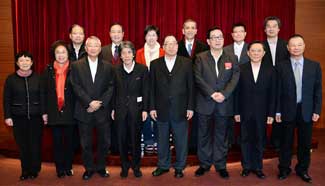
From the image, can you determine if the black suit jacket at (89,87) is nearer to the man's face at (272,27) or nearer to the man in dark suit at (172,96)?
the man in dark suit at (172,96)

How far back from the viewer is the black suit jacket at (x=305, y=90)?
3627 millimetres

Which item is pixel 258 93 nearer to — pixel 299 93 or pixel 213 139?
pixel 299 93

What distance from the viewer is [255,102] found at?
3734mm

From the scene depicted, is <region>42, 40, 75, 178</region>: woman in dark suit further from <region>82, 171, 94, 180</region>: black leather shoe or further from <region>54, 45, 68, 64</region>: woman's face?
<region>82, 171, 94, 180</region>: black leather shoe

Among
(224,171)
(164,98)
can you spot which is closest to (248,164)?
(224,171)

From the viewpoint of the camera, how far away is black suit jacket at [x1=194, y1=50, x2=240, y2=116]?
375 cm

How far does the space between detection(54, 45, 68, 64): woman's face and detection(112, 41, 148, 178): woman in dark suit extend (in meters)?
0.52

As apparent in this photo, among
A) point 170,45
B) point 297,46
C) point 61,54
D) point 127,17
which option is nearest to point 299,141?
point 297,46

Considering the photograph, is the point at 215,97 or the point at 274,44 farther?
the point at 274,44

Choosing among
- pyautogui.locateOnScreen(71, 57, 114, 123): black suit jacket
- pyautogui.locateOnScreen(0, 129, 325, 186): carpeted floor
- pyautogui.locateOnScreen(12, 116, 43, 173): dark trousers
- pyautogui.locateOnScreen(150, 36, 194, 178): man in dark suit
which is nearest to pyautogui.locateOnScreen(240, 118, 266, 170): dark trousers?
pyautogui.locateOnScreen(0, 129, 325, 186): carpeted floor

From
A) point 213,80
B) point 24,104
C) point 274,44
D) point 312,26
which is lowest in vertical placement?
point 24,104

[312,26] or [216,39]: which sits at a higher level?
[312,26]

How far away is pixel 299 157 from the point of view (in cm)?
379

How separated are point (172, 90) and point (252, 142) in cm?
93
